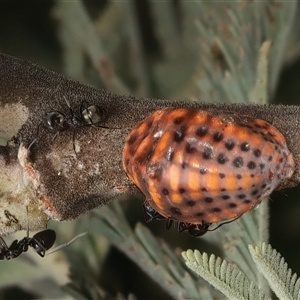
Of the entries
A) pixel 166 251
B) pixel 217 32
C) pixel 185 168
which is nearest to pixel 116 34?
pixel 217 32

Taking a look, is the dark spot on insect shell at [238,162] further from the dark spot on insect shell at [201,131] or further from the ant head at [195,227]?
the ant head at [195,227]

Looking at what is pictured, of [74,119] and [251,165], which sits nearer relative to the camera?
[251,165]

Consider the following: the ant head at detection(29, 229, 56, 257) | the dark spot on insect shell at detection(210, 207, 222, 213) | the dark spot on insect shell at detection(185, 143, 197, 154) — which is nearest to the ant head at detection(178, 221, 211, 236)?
the dark spot on insect shell at detection(210, 207, 222, 213)

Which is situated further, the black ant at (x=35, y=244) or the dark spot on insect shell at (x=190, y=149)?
the black ant at (x=35, y=244)

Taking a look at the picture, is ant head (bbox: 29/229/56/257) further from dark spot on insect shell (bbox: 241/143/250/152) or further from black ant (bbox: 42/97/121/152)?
dark spot on insect shell (bbox: 241/143/250/152)

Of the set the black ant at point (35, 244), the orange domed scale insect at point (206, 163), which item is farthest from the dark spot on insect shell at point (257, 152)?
the black ant at point (35, 244)

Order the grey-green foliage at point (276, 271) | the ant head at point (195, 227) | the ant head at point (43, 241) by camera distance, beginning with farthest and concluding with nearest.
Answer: the ant head at point (43, 241) → the ant head at point (195, 227) → the grey-green foliage at point (276, 271)

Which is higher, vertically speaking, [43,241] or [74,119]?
[74,119]

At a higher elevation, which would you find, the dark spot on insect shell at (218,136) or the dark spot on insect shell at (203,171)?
the dark spot on insect shell at (218,136)

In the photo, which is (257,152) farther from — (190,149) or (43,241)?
(43,241)

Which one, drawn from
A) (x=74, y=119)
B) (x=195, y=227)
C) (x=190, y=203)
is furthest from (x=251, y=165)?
(x=74, y=119)
